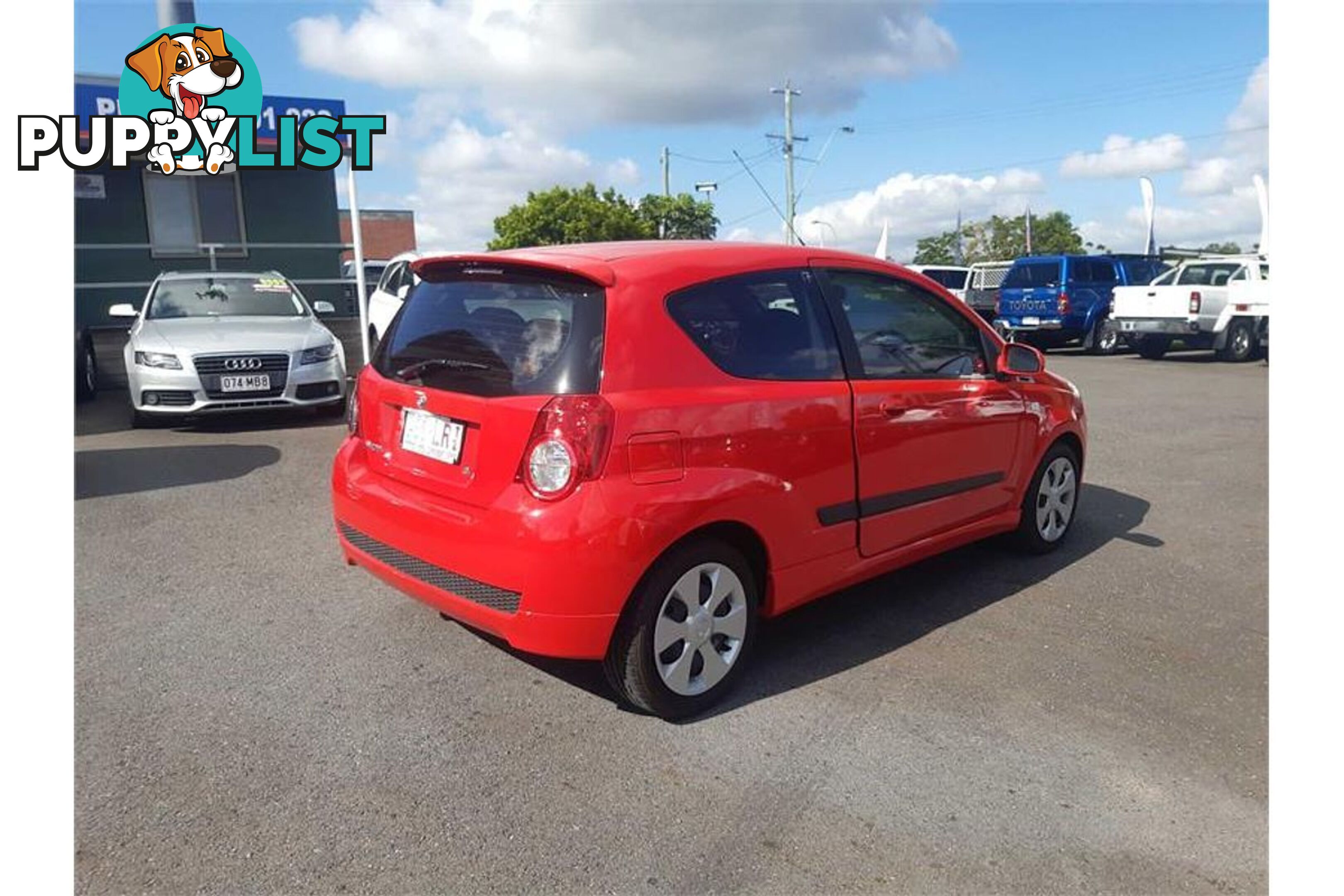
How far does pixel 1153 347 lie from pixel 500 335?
711 inches

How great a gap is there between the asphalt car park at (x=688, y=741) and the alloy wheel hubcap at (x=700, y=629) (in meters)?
0.16

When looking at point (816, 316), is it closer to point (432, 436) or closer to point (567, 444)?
point (567, 444)

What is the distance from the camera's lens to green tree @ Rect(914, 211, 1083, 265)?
70.1m

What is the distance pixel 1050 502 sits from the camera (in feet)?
17.1

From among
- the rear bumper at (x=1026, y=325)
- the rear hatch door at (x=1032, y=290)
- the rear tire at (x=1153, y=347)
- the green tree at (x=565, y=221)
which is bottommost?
the rear tire at (x=1153, y=347)

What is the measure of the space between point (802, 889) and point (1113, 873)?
865 mm

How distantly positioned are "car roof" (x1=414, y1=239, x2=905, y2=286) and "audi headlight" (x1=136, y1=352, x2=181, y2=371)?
5.46 meters

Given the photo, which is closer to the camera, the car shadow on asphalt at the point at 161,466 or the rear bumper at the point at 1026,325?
the car shadow on asphalt at the point at 161,466

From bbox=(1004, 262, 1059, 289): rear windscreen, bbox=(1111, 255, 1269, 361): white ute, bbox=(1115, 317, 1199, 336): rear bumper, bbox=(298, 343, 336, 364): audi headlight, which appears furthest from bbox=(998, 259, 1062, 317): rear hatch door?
bbox=(298, 343, 336, 364): audi headlight

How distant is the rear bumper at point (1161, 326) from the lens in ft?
56.5

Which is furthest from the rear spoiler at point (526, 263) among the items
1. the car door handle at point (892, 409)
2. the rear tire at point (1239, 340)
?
the rear tire at point (1239, 340)

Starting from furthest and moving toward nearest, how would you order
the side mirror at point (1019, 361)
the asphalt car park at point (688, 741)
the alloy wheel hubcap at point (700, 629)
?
the side mirror at point (1019, 361) → the alloy wheel hubcap at point (700, 629) → the asphalt car park at point (688, 741)

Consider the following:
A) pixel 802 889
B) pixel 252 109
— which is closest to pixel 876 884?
pixel 802 889

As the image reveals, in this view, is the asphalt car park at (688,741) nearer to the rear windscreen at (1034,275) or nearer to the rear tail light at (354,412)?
the rear tail light at (354,412)
